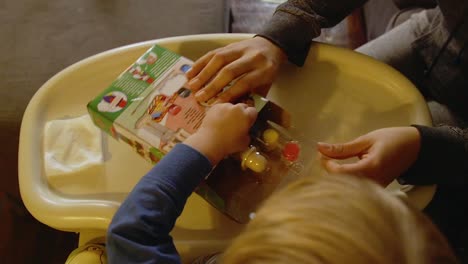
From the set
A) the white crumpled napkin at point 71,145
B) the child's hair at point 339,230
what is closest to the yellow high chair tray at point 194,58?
the white crumpled napkin at point 71,145

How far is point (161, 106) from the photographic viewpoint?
57 cm

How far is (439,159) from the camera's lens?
59cm

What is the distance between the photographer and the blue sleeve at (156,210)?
49 cm

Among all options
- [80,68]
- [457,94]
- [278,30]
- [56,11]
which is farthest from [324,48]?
[56,11]

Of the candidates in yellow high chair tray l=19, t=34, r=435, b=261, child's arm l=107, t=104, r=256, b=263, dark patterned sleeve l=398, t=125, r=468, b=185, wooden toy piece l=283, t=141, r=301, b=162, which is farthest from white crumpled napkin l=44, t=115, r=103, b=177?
dark patterned sleeve l=398, t=125, r=468, b=185

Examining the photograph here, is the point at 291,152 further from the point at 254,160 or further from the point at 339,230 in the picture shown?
the point at 339,230

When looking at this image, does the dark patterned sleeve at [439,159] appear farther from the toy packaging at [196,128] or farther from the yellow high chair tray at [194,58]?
the toy packaging at [196,128]

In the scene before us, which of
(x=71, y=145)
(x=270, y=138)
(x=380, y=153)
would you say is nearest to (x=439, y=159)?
(x=380, y=153)

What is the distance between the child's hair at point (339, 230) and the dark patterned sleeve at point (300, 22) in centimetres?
29

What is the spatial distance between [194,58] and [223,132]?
8.7 inches

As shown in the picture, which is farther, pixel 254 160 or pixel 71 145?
pixel 71 145

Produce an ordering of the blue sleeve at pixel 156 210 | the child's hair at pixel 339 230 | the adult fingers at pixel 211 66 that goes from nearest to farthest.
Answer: the child's hair at pixel 339 230
the blue sleeve at pixel 156 210
the adult fingers at pixel 211 66

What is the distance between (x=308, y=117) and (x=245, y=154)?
15cm

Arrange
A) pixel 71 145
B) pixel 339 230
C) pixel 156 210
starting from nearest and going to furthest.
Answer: pixel 339 230, pixel 156 210, pixel 71 145
